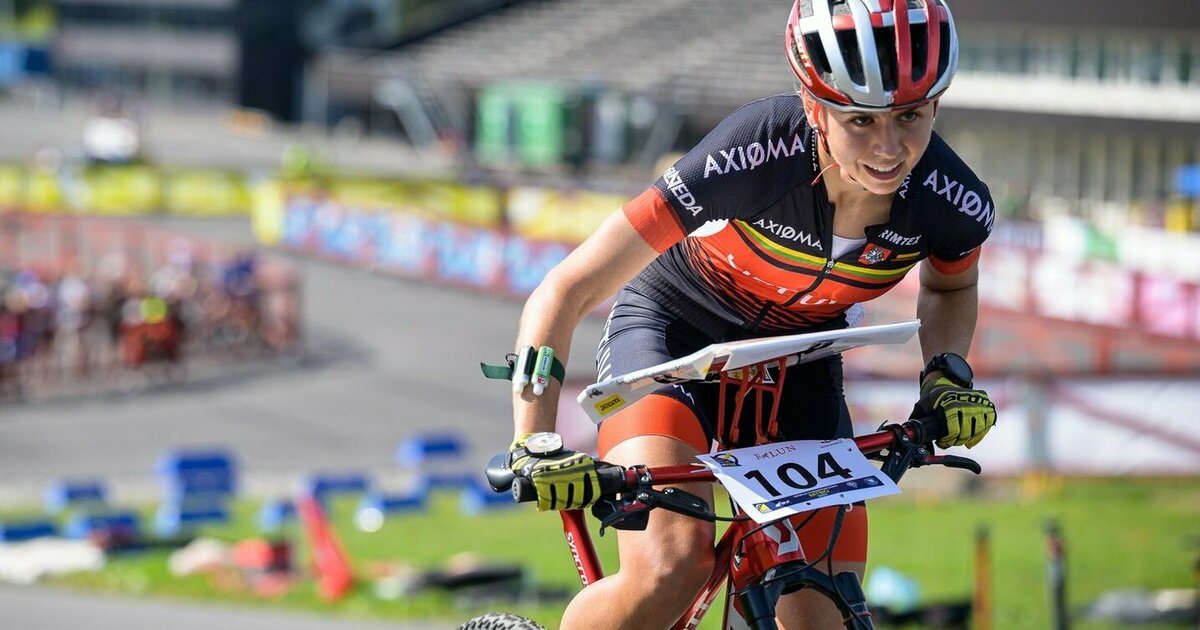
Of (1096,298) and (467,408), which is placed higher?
(1096,298)

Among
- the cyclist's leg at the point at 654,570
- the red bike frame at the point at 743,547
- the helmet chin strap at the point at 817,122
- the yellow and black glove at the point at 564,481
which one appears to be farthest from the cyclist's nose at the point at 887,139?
the yellow and black glove at the point at 564,481

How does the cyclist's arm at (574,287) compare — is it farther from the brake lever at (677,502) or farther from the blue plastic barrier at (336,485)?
the blue plastic barrier at (336,485)

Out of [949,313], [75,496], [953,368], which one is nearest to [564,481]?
[953,368]

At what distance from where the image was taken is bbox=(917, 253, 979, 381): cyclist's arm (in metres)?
4.50

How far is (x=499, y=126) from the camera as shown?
2327 inches

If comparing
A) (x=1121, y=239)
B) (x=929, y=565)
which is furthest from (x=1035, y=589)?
(x=1121, y=239)

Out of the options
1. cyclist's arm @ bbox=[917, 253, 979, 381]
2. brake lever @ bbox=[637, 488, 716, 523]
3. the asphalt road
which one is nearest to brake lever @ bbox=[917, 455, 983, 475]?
cyclist's arm @ bbox=[917, 253, 979, 381]

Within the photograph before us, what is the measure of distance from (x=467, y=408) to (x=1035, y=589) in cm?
1302

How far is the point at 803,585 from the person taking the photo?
395 cm

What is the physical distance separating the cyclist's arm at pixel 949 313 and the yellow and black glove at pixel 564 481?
1.28m

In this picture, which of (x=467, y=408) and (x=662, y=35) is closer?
(x=467, y=408)

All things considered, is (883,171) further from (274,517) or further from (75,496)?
(75,496)

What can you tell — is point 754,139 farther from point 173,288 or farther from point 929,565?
point 173,288

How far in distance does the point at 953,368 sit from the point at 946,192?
492 mm
